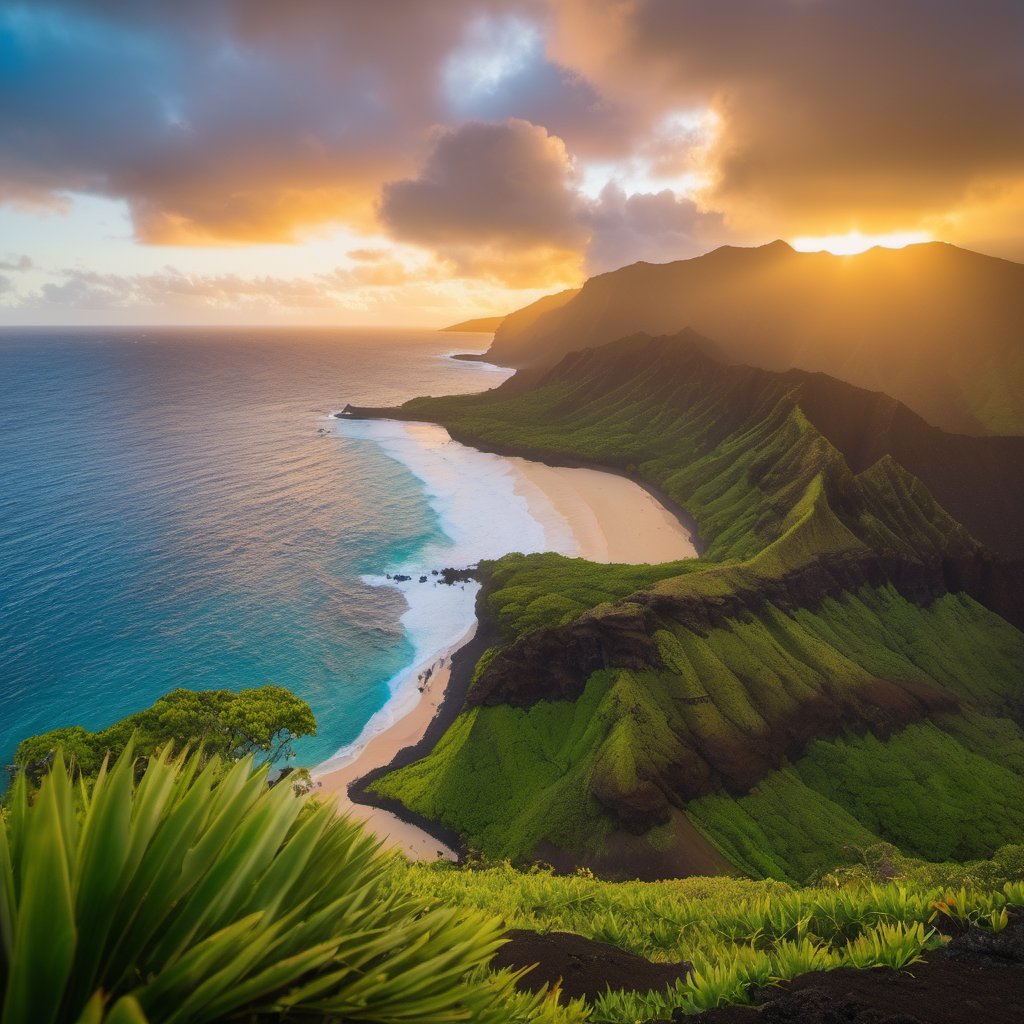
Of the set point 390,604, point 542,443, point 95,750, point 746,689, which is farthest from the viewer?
point 542,443

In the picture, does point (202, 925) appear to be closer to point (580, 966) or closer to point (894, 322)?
point (580, 966)

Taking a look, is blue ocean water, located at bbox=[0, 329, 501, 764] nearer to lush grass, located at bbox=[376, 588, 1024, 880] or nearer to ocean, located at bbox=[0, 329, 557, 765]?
ocean, located at bbox=[0, 329, 557, 765]

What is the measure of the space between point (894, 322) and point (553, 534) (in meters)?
106

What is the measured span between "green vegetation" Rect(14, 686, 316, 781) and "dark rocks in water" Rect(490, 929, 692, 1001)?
1900 centimetres

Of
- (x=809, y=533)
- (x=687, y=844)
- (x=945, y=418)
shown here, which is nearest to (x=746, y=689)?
(x=687, y=844)

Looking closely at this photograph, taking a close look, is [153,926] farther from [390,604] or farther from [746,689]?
[390,604]

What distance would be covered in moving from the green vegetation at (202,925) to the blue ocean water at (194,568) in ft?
130

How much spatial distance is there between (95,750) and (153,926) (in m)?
29.1

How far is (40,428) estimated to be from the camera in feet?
393

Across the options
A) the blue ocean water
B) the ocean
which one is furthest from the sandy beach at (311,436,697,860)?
the blue ocean water

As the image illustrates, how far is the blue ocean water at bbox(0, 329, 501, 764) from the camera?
46125 mm

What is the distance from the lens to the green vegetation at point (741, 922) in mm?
7125

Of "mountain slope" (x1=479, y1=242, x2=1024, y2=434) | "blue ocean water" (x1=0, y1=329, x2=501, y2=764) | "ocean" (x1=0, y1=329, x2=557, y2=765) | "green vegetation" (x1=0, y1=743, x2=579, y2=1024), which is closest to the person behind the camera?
"green vegetation" (x1=0, y1=743, x2=579, y2=1024)

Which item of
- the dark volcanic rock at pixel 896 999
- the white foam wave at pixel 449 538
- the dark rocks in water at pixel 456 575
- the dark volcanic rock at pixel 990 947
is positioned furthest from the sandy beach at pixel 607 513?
the dark volcanic rock at pixel 896 999
